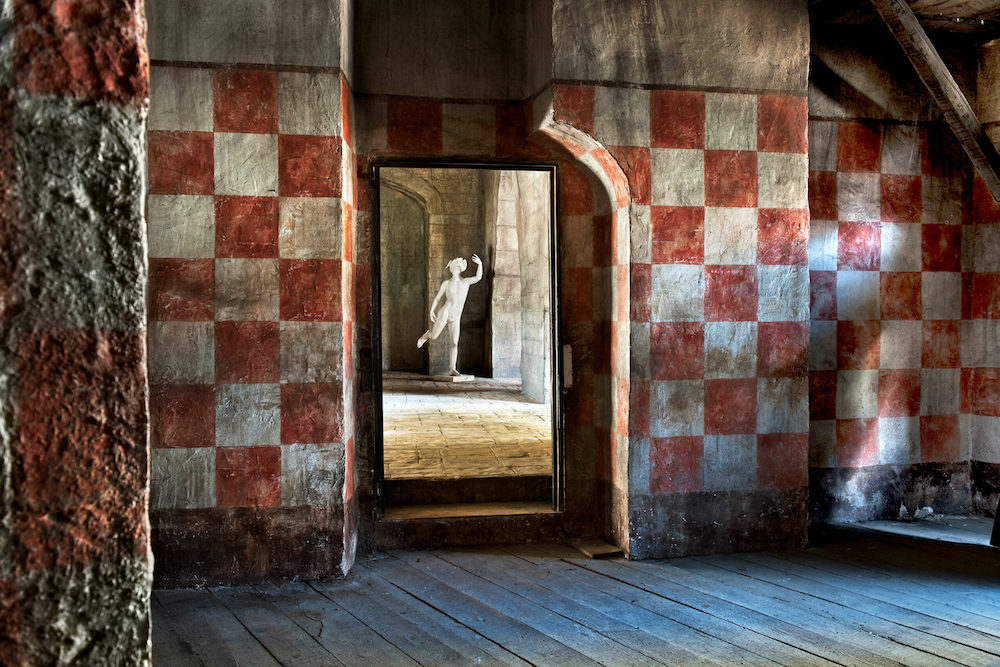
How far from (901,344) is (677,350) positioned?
1.57 metres

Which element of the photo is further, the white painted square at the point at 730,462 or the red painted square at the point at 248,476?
the white painted square at the point at 730,462

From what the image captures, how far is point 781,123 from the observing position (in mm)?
3688

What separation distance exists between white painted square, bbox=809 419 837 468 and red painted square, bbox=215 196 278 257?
296cm

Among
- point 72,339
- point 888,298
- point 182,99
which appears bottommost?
point 72,339

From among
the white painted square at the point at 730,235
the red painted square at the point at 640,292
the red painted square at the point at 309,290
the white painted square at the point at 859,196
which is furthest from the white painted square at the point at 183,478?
the white painted square at the point at 859,196

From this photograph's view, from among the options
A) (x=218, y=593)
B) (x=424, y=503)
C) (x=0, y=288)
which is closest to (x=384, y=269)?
(x=424, y=503)

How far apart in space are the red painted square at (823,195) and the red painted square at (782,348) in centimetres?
79

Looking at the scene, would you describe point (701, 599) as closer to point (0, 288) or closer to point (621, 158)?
point (621, 158)

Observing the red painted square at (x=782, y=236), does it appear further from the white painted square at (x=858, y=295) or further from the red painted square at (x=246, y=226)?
the red painted square at (x=246, y=226)

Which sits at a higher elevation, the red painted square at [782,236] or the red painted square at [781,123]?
the red painted square at [781,123]

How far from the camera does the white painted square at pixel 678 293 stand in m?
3.58

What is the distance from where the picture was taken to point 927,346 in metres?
4.34

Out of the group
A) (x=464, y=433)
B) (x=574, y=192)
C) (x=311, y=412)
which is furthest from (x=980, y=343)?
(x=311, y=412)

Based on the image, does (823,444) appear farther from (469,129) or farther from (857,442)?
(469,129)
